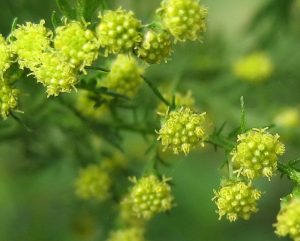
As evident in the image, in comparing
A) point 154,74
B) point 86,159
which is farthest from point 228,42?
point 86,159

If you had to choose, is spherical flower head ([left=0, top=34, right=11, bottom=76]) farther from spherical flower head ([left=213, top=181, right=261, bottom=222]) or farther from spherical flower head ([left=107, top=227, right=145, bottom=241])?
spherical flower head ([left=107, top=227, right=145, bottom=241])

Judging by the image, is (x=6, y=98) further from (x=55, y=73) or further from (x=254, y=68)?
(x=254, y=68)

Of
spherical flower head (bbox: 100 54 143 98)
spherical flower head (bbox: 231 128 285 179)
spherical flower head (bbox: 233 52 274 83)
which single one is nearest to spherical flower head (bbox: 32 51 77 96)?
spherical flower head (bbox: 100 54 143 98)

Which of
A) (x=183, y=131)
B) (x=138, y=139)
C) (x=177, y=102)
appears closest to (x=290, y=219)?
(x=183, y=131)

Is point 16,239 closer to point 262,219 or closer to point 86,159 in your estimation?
point 86,159

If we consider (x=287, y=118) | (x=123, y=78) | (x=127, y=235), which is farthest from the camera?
(x=287, y=118)
